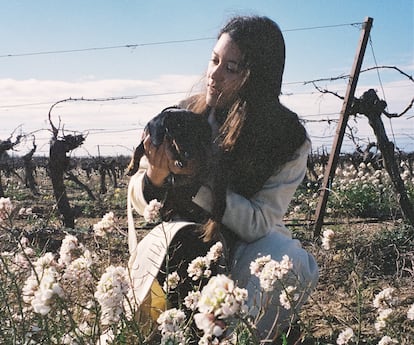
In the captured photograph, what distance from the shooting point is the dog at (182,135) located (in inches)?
92.4

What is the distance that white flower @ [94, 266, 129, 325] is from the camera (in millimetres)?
1438

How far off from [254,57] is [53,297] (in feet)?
5.11

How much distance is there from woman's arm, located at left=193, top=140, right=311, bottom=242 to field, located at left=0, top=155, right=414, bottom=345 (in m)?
0.26

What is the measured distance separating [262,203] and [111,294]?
4.09ft

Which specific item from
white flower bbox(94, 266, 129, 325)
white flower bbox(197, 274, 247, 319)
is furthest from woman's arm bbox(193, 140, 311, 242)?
white flower bbox(197, 274, 247, 319)

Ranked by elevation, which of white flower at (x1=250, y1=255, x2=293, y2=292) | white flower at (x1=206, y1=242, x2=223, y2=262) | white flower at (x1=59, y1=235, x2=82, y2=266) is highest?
white flower at (x1=250, y1=255, x2=293, y2=292)

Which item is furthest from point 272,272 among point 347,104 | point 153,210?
point 347,104

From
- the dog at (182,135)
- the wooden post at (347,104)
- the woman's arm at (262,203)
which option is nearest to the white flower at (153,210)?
the dog at (182,135)

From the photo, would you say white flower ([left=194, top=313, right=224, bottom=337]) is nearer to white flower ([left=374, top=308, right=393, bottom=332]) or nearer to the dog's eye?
white flower ([left=374, top=308, right=393, bottom=332])

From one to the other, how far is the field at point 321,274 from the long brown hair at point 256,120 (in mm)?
353

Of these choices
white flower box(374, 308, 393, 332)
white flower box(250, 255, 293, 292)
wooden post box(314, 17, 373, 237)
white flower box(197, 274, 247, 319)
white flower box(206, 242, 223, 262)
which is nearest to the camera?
white flower box(197, 274, 247, 319)

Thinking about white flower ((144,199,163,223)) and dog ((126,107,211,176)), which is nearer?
white flower ((144,199,163,223))

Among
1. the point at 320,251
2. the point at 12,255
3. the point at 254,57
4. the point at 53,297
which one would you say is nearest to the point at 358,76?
the point at 320,251

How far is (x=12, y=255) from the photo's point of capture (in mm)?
2113
